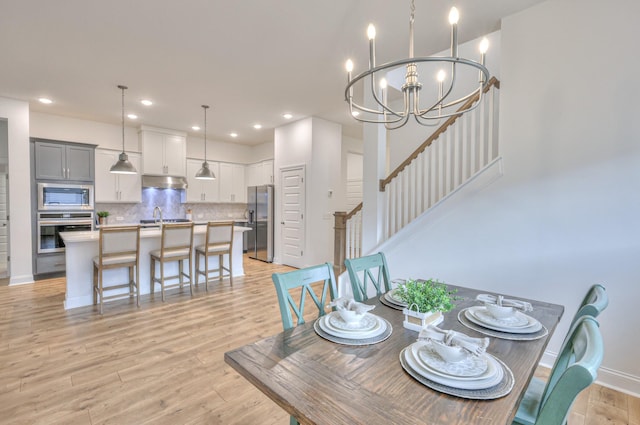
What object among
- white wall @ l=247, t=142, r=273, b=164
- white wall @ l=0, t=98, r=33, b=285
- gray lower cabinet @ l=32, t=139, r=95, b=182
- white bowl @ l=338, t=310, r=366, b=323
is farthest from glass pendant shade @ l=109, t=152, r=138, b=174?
white bowl @ l=338, t=310, r=366, b=323

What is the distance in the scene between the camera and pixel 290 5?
251 cm

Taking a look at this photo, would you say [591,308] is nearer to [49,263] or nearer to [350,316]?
[350,316]

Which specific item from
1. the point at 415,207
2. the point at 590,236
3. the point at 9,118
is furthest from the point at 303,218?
the point at 9,118

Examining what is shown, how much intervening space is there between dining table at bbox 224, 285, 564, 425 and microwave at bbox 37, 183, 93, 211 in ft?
18.3

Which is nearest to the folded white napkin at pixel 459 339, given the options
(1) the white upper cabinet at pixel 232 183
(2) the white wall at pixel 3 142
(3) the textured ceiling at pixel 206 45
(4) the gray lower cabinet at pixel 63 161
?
→ (3) the textured ceiling at pixel 206 45

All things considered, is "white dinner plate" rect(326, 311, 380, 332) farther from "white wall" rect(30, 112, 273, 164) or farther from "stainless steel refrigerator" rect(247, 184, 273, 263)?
"white wall" rect(30, 112, 273, 164)

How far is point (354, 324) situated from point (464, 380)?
498 millimetres

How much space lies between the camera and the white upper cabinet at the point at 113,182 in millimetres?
5781

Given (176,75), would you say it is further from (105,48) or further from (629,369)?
(629,369)

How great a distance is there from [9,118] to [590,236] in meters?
7.24

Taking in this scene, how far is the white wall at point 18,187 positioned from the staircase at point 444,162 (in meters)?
5.15

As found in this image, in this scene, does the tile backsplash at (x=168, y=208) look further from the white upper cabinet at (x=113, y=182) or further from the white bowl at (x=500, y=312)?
the white bowl at (x=500, y=312)

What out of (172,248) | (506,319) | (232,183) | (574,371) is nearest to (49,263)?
(172,248)

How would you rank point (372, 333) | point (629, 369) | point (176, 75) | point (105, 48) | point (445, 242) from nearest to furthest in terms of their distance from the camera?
point (372, 333) < point (629, 369) < point (445, 242) < point (105, 48) < point (176, 75)
